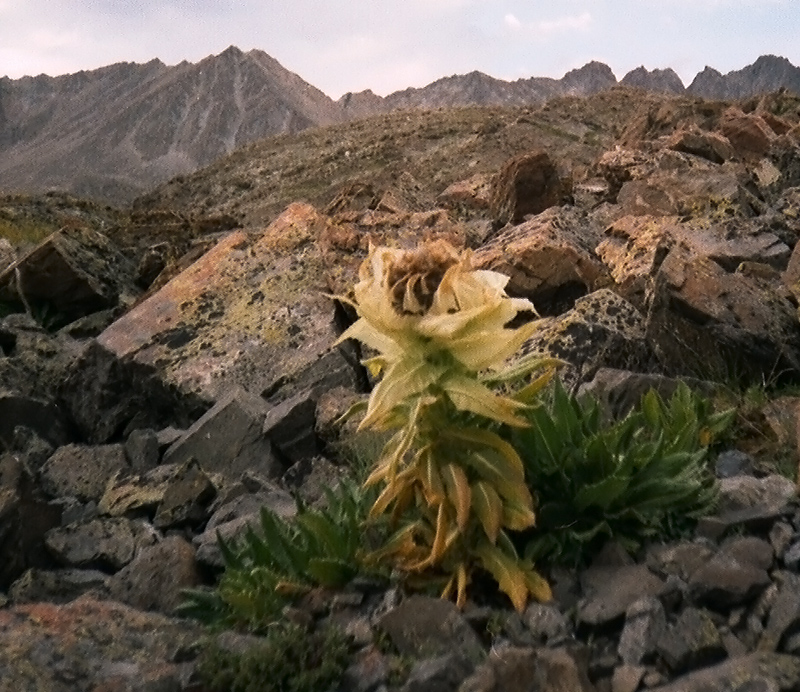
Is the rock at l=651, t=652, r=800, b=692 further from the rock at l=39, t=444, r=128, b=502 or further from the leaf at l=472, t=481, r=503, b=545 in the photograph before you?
the rock at l=39, t=444, r=128, b=502

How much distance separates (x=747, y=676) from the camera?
110 inches

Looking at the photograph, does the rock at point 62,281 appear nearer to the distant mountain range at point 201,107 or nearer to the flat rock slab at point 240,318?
the flat rock slab at point 240,318

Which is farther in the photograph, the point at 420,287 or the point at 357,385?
the point at 357,385

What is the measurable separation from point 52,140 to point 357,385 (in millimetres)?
128131

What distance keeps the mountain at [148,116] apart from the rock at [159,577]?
9041cm

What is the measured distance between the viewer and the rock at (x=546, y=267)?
6.95 m

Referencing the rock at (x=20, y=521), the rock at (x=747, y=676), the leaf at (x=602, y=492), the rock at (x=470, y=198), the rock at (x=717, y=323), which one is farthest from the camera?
the rock at (x=470, y=198)

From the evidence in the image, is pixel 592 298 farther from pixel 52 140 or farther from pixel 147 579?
pixel 52 140

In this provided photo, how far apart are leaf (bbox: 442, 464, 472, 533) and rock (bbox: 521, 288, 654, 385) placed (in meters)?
2.25

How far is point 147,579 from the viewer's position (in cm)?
441

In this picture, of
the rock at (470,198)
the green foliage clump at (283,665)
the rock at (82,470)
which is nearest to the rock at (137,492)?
the rock at (82,470)

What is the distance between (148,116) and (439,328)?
125 m

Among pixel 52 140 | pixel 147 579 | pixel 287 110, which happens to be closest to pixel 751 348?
pixel 147 579

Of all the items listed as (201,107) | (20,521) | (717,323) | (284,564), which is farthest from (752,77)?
(284,564)
